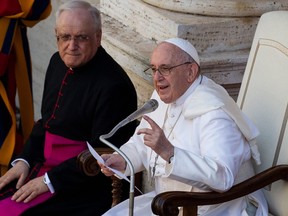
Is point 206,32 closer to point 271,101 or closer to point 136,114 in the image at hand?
point 271,101

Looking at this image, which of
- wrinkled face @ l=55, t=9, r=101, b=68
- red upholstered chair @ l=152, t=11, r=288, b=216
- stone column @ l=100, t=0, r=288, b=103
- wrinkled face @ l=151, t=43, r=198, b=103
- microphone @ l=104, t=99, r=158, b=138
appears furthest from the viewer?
stone column @ l=100, t=0, r=288, b=103

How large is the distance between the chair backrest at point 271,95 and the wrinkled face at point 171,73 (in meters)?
0.51

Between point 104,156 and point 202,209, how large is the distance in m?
0.52

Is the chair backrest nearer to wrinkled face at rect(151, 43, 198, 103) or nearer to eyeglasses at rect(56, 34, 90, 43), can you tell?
wrinkled face at rect(151, 43, 198, 103)

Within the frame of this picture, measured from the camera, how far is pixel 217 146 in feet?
12.1

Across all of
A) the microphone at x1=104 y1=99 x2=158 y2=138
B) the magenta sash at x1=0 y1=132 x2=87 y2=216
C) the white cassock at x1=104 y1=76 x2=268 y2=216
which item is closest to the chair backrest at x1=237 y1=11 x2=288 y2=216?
the white cassock at x1=104 y1=76 x2=268 y2=216

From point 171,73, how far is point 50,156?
1032mm

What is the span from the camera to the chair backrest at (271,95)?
414cm

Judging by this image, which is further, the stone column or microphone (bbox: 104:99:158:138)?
the stone column

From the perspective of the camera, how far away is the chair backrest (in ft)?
13.6

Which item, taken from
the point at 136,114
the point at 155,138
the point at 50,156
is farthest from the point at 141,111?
the point at 50,156

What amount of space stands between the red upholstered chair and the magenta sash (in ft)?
2.96

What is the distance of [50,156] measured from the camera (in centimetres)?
456

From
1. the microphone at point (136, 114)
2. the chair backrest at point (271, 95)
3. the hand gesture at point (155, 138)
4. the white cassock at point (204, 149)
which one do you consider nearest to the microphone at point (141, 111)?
the microphone at point (136, 114)
